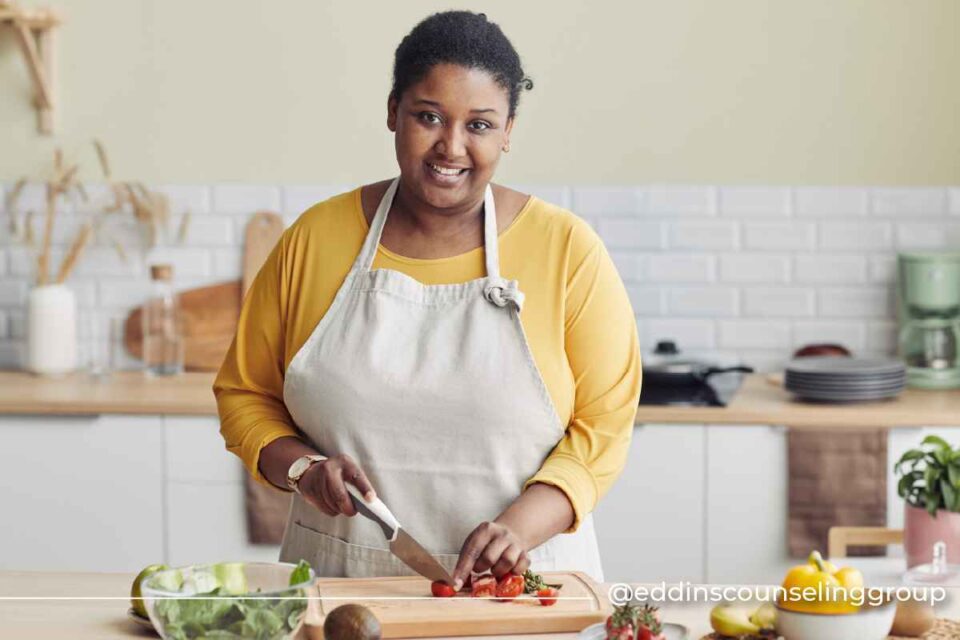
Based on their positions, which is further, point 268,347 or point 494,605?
point 268,347

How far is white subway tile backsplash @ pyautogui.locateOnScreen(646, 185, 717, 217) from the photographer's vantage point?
434cm

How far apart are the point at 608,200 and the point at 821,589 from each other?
266 centimetres

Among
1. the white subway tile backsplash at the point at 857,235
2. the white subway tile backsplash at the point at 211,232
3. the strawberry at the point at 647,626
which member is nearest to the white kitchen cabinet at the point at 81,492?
the white subway tile backsplash at the point at 211,232

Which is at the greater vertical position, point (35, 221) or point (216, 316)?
point (35, 221)

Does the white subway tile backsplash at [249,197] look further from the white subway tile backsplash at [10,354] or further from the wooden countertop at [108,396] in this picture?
the white subway tile backsplash at [10,354]

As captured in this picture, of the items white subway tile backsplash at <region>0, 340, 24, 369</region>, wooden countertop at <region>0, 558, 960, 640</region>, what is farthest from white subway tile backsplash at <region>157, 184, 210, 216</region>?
wooden countertop at <region>0, 558, 960, 640</region>

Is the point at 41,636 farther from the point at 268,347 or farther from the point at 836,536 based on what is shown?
the point at 836,536

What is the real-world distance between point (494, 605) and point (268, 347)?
2.18ft

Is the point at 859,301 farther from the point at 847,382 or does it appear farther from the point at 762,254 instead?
the point at 847,382

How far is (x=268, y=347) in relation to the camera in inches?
93.6

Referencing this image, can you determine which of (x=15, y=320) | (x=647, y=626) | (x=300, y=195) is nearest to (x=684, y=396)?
(x=300, y=195)

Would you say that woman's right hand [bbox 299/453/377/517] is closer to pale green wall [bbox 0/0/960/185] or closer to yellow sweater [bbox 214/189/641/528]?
yellow sweater [bbox 214/189/641/528]

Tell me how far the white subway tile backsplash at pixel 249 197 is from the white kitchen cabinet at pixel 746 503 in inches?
64.4

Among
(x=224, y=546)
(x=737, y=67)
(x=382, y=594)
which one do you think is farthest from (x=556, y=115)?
(x=382, y=594)
